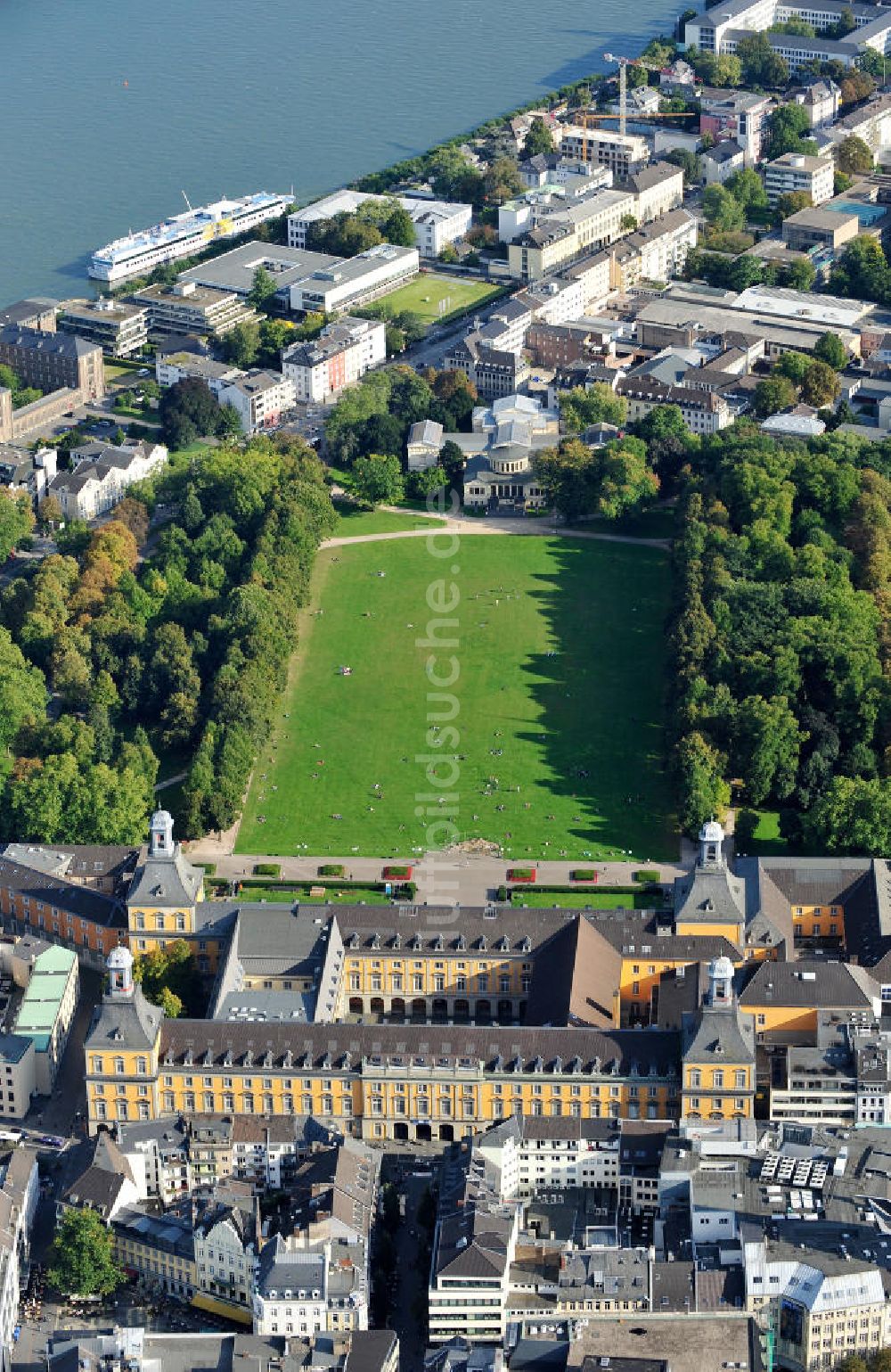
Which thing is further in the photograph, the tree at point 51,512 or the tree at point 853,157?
the tree at point 853,157

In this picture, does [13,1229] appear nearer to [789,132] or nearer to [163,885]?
[163,885]

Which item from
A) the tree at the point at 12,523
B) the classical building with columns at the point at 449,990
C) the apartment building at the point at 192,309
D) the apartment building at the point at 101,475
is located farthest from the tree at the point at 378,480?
the classical building with columns at the point at 449,990

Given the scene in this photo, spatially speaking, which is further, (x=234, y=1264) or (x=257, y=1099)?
(x=257, y=1099)

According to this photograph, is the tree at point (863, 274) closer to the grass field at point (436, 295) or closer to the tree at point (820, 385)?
the tree at point (820, 385)

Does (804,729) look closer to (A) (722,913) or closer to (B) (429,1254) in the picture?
(A) (722,913)

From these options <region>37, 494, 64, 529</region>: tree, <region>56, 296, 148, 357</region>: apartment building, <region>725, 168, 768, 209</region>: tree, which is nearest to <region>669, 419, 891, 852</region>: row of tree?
<region>37, 494, 64, 529</region>: tree

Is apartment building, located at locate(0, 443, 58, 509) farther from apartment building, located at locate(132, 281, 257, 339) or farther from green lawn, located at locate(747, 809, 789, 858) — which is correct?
green lawn, located at locate(747, 809, 789, 858)

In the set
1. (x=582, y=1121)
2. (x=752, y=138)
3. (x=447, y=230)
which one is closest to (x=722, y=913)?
(x=582, y=1121)
